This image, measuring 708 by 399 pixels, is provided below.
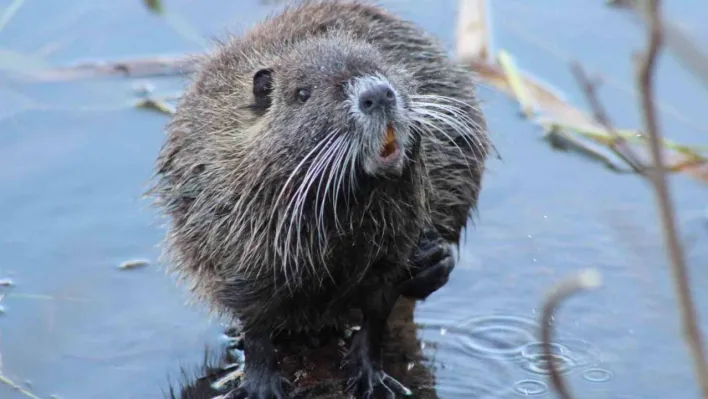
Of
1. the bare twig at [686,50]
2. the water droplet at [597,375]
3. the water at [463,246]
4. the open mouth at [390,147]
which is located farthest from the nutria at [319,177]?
the bare twig at [686,50]

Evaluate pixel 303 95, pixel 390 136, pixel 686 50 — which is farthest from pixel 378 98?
pixel 686 50

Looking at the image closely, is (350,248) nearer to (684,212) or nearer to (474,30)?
(684,212)

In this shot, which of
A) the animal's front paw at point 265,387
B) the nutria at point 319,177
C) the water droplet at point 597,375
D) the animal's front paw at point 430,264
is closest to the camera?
the nutria at point 319,177

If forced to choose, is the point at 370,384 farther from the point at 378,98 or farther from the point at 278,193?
the point at 378,98

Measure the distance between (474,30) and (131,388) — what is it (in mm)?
2938

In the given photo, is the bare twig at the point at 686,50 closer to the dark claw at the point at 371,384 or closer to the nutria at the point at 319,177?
the nutria at the point at 319,177

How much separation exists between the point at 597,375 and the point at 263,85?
1.42 meters

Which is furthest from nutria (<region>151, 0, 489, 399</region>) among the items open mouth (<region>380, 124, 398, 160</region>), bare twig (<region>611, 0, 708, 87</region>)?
bare twig (<region>611, 0, 708, 87</region>)

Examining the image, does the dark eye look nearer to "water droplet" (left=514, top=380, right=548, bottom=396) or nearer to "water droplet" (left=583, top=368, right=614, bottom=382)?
"water droplet" (left=514, top=380, right=548, bottom=396)

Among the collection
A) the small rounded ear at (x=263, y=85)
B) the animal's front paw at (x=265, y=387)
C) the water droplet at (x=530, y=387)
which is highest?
the small rounded ear at (x=263, y=85)

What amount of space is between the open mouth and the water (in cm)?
77

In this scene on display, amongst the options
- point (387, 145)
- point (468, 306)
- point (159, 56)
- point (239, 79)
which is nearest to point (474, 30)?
point (159, 56)

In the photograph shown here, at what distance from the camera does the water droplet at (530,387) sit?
3973 mm

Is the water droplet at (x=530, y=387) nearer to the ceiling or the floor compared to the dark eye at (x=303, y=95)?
nearer to the floor
